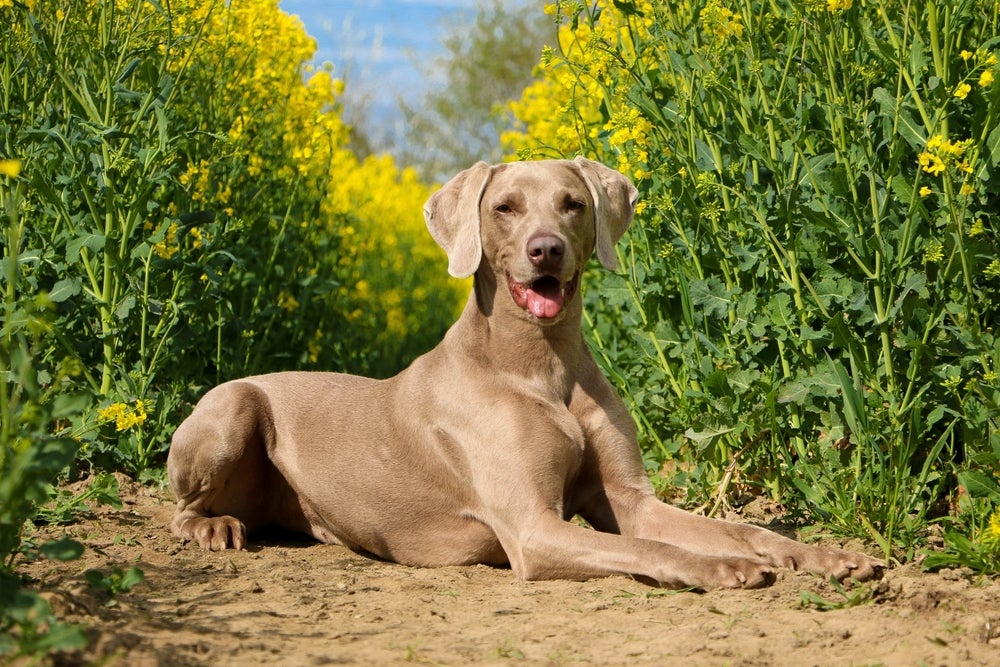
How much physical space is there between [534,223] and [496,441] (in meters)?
0.79

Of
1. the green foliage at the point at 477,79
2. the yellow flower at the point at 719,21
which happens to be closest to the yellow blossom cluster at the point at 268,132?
the yellow flower at the point at 719,21

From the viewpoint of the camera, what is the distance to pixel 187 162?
5852 mm

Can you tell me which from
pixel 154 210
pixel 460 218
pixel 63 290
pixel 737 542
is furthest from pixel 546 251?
pixel 154 210

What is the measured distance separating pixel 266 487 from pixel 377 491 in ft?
2.30

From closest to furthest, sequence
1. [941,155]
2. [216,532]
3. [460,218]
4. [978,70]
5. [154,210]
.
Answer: [941,155] → [978,70] → [460,218] → [216,532] → [154,210]

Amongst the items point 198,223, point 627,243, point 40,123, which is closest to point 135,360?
point 198,223

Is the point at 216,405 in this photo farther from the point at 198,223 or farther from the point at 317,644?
the point at 317,644

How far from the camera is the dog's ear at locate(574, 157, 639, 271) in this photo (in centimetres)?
449

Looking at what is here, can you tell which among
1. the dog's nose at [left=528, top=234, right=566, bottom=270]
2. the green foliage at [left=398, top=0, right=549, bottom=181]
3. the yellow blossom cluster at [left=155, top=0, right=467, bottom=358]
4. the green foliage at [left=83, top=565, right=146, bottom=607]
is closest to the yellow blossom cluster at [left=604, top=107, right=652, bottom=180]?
the dog's nose at [left=528, top=234, right=566, bottom=270]

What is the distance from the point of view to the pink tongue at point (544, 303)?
4203 mm

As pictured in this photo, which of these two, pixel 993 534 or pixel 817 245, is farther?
pixel 817 245

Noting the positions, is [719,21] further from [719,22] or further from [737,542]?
[737,542]

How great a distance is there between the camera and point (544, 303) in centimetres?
421

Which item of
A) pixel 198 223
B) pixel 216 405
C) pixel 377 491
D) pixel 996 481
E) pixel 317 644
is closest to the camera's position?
pixel 317 644
